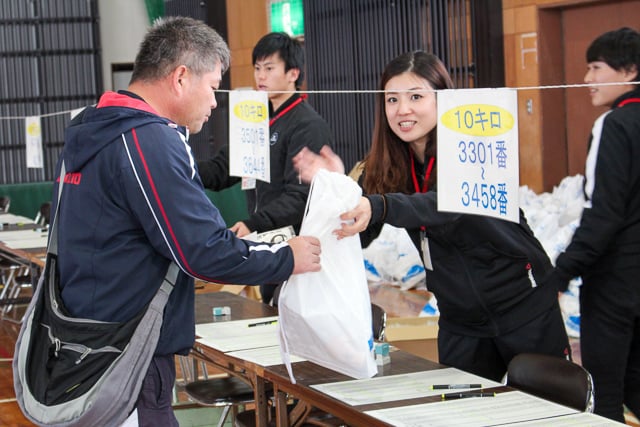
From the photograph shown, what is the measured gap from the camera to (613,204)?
354 centimetres

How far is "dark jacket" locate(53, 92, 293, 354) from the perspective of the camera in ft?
7.66

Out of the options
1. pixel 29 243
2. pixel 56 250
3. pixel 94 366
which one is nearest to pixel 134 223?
pixel 56 250

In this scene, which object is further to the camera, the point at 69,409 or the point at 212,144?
the point at 212,144

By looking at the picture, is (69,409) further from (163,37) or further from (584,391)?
(584,391)

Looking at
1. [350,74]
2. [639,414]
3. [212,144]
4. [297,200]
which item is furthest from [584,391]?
[212,144]

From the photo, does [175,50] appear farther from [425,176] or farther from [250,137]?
[250,137]

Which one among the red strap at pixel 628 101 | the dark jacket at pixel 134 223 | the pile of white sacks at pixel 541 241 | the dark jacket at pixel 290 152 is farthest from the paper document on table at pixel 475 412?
the pile of white sacks at pixel 541 241

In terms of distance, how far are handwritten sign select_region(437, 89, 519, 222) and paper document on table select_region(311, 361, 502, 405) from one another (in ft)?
1.65

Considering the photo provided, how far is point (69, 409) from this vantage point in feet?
7.77

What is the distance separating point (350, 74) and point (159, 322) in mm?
7750

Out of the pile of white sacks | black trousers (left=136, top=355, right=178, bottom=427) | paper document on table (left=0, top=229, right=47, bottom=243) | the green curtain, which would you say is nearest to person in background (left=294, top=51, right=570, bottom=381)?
black trousers (left=136, top=355, right=178, bottom=427)

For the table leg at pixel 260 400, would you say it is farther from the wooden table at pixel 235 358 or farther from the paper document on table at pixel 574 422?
the paper document on table at pixel 574 422

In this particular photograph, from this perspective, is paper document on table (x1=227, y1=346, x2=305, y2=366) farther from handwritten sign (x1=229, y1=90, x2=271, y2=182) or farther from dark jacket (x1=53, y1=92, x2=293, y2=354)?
handwritten sign (x1=229, y1=90, x2=271, y2=182)

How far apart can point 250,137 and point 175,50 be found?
2.31 m
